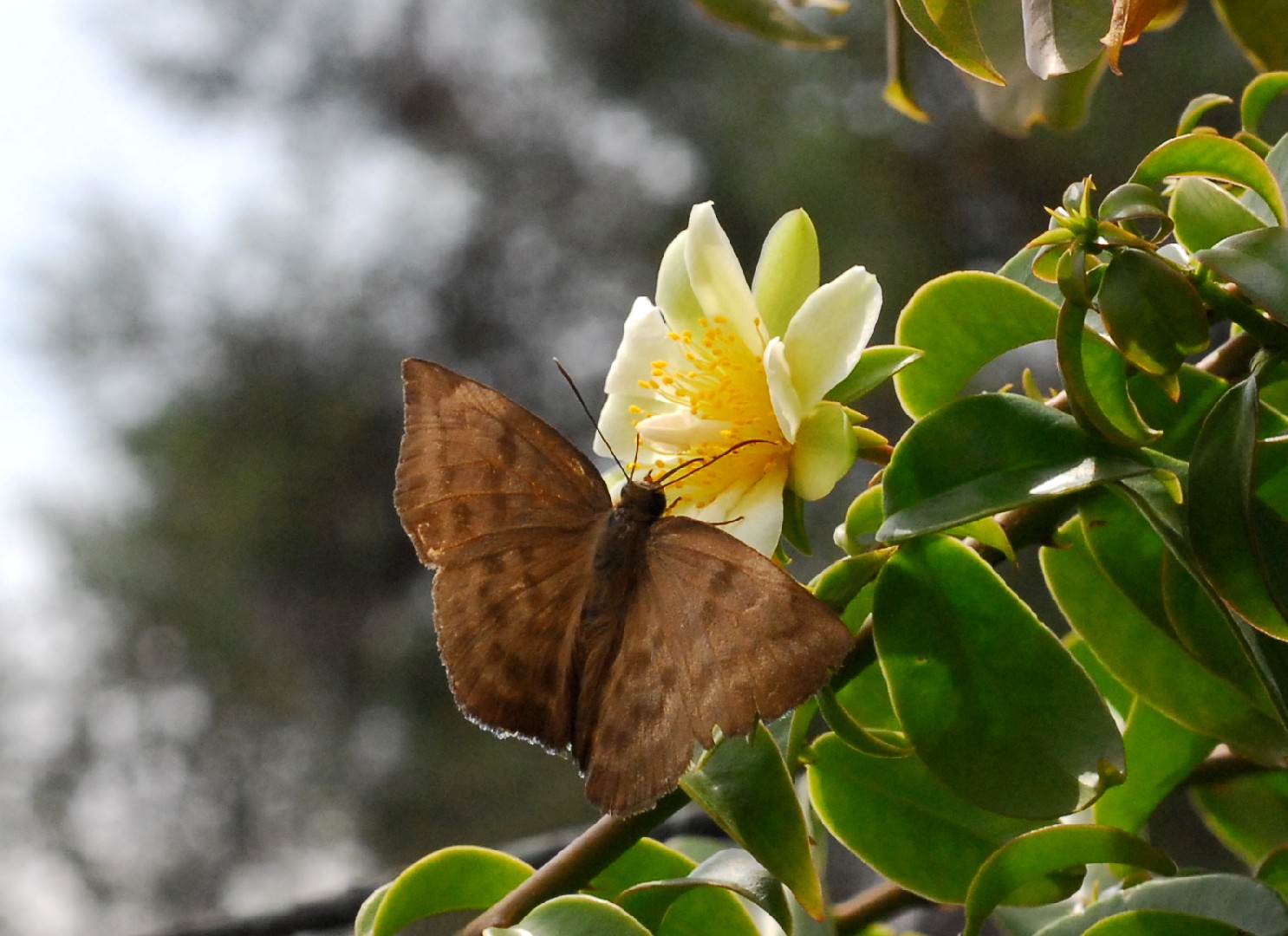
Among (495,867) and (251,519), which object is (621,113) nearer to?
(251,519)

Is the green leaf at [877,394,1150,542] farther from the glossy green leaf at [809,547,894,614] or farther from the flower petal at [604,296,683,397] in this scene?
the flower petal at [604,296,683,397]

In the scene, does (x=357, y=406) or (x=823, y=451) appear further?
(x=357, y=406)

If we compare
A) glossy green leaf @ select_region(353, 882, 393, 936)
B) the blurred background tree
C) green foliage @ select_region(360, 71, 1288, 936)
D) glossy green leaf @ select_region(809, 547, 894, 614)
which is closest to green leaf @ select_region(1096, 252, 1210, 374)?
green foliage @ select_region(360, 71, 1288, 936)

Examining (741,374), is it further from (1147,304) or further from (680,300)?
(1147,304)

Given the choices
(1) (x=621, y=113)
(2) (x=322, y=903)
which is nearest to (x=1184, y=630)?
(2) (x=322, y=903)

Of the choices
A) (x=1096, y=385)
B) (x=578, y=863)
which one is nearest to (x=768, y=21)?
(x=1096, y=385)
